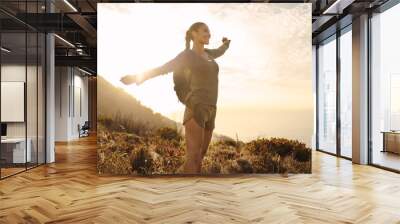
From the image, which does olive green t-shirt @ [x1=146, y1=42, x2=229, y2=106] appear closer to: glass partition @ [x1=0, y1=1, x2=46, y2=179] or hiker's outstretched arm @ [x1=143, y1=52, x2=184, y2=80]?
hiker's outstretched arm @ [x1=143, y1=52, x2=184, y2=80]

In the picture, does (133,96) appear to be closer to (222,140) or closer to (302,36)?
(222,140)

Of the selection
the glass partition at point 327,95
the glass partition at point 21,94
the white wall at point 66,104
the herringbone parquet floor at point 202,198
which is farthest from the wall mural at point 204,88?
the white wall at point 66,104

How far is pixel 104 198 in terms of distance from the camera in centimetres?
496

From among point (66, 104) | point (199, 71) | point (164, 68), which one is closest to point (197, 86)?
point (199, 71)

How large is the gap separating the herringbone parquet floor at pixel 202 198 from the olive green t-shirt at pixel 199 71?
57.1 inches

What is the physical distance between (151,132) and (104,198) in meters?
1.98

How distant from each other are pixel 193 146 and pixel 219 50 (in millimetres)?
1770

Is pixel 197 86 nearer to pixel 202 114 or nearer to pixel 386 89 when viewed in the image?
pixel 202 114

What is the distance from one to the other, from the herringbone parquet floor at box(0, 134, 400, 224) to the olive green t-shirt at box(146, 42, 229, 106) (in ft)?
4.76

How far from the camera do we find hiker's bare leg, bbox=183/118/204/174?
679 centimetres

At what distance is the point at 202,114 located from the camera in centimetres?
681

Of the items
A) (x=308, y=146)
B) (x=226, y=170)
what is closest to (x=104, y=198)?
(x=226, y=170)

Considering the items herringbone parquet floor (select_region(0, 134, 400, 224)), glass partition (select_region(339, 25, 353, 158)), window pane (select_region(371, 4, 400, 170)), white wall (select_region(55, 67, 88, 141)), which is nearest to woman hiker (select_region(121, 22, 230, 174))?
herringbone parquet floor (select_region(0, 134, 400, 224))

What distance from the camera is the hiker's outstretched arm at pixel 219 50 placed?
6844mm
